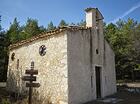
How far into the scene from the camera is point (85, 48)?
49.0 feet

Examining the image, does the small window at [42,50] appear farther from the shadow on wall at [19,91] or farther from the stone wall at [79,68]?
the shadow on wall at [19,91]

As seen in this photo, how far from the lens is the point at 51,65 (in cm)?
1389

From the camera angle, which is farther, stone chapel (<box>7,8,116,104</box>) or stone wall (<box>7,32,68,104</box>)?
stone chapel (<box>7,8,116,104</box>)

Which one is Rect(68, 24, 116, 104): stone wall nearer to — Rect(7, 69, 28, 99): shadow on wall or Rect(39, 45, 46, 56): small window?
→ Rect(39, 45, 46, 56): small window

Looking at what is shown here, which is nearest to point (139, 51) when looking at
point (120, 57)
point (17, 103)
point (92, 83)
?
point (120, 57)

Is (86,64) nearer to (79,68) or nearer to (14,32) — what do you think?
(79,68)

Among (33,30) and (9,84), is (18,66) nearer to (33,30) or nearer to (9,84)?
(9,84)

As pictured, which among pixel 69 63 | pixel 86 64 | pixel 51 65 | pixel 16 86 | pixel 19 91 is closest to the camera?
pixel 69 63

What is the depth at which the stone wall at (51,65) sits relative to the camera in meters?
13.0

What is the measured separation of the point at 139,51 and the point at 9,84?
21.8 m

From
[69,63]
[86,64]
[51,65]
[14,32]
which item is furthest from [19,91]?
[14,32]

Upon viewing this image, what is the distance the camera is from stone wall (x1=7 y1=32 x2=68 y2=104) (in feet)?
42.5

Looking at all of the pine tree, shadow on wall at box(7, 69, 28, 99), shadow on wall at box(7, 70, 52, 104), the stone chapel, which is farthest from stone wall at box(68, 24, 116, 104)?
the pine tree

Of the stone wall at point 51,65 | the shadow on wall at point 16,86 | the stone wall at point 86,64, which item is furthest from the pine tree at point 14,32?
the stone wall at point 86,64
